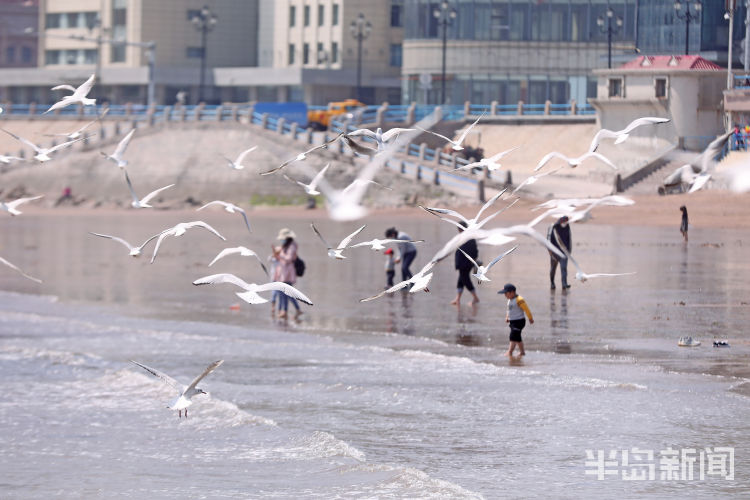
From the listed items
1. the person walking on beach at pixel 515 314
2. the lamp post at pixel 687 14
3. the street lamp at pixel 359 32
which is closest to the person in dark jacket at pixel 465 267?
the person walking on beach at pixel 515 314

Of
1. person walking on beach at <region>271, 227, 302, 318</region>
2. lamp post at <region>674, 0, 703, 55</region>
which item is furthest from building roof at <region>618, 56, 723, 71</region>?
person walking on beach at <region>271, 227, 302, 318</region>

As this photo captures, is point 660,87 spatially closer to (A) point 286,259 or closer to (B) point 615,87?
(B) point 615,87

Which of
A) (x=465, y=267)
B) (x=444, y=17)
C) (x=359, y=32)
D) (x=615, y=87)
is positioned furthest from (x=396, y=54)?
(x=465, y=267)

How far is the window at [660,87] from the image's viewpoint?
4816 cm

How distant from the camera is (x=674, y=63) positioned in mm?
Result: 48219

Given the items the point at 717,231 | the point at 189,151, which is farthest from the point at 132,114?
the point at 717,231

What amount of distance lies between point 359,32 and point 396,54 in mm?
9451

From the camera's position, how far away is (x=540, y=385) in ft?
58.2

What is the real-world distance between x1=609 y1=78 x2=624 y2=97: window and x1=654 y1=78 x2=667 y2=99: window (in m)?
2.40

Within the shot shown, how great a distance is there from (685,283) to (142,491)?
14757 millimetres

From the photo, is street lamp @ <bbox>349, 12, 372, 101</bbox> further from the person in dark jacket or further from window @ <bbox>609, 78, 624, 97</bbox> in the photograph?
the person in dark jacket

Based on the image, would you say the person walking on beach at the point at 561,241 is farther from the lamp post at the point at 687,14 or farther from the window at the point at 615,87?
the lamp post at the point at 687,14

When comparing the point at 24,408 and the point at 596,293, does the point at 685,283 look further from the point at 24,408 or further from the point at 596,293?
the point at 24,408

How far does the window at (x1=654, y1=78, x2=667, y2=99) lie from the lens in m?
48.2
